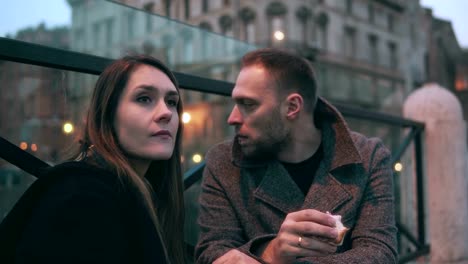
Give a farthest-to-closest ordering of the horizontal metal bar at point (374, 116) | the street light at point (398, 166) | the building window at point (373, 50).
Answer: the building window at point (373, 50) < the street light at point (398, 166) < the horizontal metal bar at point (374, 116)

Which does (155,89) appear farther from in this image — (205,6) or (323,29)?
(323,29)

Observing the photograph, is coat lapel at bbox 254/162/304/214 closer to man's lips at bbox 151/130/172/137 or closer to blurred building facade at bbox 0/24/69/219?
man's lips at bbox 151/130/172/137

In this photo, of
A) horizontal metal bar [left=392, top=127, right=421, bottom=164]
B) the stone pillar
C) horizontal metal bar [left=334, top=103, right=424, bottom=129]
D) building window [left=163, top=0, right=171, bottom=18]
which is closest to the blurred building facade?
horizontal metal bar [left=334, top=103, right=424, bottom=129]

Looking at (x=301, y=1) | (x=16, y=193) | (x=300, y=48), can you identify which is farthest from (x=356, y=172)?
(x=301, y=1)

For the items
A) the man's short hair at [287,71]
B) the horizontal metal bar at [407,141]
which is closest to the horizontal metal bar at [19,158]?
the man's short hair at [287,71]

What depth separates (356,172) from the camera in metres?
2.04

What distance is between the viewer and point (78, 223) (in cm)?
116

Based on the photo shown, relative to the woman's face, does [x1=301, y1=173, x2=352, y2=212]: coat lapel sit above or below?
below

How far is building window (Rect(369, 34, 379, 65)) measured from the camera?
35844 mm

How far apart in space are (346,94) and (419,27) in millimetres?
12100

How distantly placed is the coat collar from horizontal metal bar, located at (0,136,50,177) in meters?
0.77

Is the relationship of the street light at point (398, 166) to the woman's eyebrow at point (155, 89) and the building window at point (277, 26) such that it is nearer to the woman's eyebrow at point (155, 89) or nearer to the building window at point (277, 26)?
the woman's eyebrow at point (155, 89)

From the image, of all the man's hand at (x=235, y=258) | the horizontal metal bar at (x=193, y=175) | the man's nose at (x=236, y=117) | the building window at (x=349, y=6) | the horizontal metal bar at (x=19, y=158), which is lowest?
the man's hand at (x=235, y=258)

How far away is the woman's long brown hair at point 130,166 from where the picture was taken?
57.5 inches
